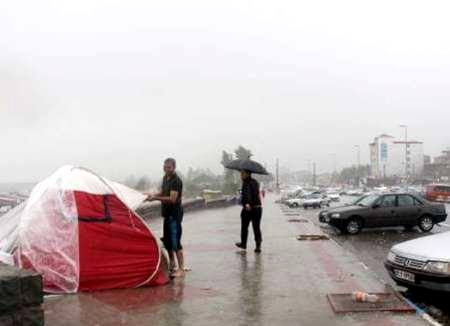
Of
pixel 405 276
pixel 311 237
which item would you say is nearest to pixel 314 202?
pixel 311 237

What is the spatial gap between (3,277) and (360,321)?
3.61 m

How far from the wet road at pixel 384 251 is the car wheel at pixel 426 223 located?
226 mm

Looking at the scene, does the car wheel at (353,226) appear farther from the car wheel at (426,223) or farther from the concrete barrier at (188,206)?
the concrete barrier at (188,206)

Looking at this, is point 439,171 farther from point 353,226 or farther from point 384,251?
point 384,251

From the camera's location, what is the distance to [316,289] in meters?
8.00

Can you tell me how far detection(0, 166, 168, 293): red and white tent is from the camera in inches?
294

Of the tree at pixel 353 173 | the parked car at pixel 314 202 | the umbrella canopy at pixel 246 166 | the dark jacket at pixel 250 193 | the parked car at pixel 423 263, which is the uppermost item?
the umbrella canopy at pixel 246 166

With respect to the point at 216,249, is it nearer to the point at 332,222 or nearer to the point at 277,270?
the point at 277,270

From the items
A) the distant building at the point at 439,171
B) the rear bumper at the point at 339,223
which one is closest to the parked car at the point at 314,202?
the rear bumper at the point at 339,223

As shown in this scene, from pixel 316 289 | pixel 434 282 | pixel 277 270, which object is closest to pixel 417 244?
Answer: pixel 434 282

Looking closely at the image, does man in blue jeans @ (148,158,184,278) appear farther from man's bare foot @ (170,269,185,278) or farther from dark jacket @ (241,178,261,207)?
dark jacket @ (241,178,261,207)

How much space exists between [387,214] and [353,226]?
1158mm

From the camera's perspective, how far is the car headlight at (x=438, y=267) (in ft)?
→ 24.3

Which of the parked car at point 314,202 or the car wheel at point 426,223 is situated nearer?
the car wheel at point 426,223
